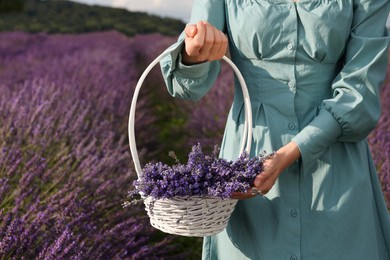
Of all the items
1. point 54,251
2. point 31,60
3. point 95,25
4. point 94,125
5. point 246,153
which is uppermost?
point 95,25

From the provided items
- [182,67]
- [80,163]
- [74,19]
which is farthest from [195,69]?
[74,19]

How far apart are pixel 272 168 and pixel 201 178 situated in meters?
0.18

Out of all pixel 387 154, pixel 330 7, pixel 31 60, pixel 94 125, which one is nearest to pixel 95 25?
pixel 31 60

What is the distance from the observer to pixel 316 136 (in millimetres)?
1707

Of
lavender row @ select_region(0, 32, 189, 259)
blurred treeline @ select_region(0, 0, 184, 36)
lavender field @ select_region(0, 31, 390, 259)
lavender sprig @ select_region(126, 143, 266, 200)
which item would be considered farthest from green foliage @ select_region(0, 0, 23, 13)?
lavender sprig @ select_region(126, 143, 266, 200)

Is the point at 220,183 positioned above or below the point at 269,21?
below

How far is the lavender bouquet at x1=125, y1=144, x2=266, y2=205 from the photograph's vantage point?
1598 mm

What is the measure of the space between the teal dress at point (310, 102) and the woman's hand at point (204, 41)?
82 mm

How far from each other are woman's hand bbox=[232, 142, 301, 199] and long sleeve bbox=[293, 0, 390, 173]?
0.03 m

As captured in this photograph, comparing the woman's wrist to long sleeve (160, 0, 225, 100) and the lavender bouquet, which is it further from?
long sleeve (160, 0, 225, 100)

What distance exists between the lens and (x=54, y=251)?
1.94 m

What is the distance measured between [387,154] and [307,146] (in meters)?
1.54

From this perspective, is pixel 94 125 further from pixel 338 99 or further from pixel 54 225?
pixel 338 99

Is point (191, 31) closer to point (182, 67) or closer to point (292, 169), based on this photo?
point (182, 67)
